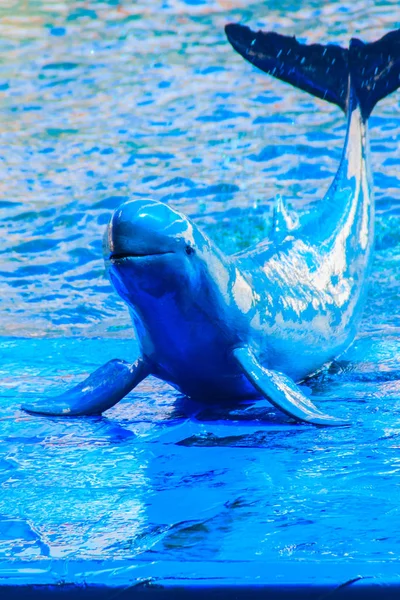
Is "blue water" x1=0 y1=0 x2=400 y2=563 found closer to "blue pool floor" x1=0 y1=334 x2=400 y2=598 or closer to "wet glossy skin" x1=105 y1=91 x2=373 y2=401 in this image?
"blue pool floor" x1=0 y1=334 x2=400 y2=598

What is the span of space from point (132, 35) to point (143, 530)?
1480cm

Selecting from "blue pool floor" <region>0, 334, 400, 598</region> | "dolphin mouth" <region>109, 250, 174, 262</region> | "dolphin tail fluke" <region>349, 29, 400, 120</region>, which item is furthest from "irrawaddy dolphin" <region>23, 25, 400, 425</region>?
"dolphin tail fluke" <region>349, 29, 400, 120</region>

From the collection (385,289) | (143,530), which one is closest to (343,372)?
(143,530)

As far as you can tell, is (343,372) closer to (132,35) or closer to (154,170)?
(154,170)

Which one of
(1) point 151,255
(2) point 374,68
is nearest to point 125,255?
(1) point 151,255

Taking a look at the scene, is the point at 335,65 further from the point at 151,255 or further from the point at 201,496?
the point at 201,496

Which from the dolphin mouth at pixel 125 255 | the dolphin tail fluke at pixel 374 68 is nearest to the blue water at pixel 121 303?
the dolphin mouth at pixel 125 255

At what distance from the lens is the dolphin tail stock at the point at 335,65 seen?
7.68m

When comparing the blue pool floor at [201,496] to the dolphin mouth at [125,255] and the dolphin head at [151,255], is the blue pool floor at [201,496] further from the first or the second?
the dolphin mouth at [125,255]

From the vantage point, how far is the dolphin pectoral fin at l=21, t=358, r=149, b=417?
435 centimetres

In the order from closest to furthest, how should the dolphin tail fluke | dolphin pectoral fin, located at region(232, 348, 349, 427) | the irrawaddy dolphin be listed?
the irrawaddy dolphin
dolphin pectoral fin, located at region(232, 348, 349, 427)
the dolphin tail fluke

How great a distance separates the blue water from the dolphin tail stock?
206cm

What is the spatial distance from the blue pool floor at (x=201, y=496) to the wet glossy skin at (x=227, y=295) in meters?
0.28

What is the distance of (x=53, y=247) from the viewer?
12156mm
